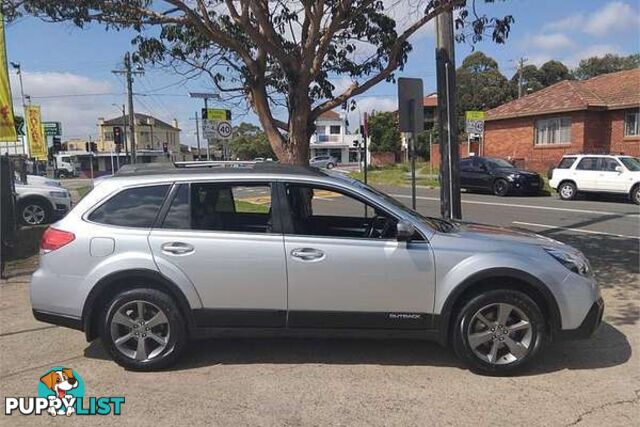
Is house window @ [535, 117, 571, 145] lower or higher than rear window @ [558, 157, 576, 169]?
higher

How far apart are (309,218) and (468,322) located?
1646 millimetres

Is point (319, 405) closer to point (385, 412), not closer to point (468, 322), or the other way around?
point (385, 412)

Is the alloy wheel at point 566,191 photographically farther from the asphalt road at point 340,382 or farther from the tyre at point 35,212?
the tyre at point 35,212

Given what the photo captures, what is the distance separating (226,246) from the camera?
4.57m

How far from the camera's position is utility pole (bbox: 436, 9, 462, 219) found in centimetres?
885

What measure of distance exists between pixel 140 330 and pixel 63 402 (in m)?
0.74

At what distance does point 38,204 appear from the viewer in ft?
44.9

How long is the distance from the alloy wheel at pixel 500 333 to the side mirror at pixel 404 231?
790mm

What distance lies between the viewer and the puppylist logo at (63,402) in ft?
13.3

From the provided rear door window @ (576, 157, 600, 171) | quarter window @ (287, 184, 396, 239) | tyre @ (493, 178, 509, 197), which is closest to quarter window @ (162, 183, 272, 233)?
quarter window @ (287, 184, 396, 239)

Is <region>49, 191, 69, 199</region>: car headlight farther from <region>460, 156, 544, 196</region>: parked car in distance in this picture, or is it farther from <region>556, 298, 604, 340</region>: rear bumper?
<region>460, 156, 544, 196</region>: parked car in distance

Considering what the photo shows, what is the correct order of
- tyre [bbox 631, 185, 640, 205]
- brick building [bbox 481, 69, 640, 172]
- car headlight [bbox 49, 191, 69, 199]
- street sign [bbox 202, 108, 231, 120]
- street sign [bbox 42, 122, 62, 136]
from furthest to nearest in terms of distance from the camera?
street sign [bbox 42, 122, 62, 136], brick building [bbox 481, 69, 640, 172], tyre [bbox 631, 185, 640, 205], street sign [bbox 202, 108, 231, 120], car headlight [bbox 49, 191, 69, 199]

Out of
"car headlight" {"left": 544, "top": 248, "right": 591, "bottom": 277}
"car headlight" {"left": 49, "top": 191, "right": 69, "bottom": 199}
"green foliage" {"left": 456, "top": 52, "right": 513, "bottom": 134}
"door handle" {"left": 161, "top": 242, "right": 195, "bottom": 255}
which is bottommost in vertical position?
"car headlight" {"left": 544, "top": 248, "right": 591, "bottom": 277}

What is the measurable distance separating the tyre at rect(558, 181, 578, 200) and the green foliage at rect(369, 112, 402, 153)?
48.6 metres
